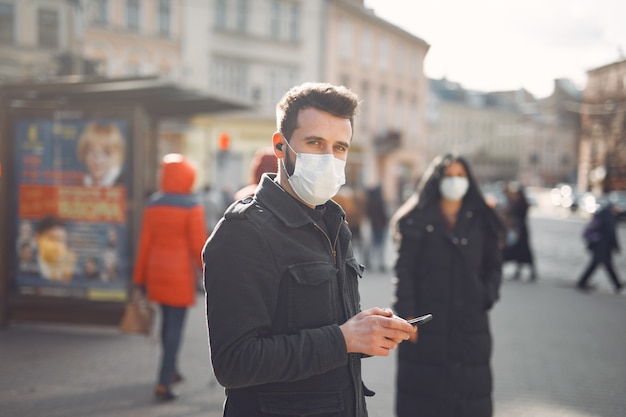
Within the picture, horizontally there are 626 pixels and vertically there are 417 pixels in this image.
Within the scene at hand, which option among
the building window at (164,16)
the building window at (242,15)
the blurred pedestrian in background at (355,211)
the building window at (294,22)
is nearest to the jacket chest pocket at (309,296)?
the blurred pedestrian in background at (355,211)

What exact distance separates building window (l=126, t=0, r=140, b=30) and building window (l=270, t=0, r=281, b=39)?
707cm

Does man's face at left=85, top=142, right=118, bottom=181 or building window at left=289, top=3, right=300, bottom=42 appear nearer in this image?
man's face at left=85, top=142, right=118, bottom=181

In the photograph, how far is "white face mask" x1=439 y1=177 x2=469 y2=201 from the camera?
460 cm

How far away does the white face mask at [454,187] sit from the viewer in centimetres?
460

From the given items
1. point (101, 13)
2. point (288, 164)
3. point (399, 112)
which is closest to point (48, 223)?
point (288, 164)

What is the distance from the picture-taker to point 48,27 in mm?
18828

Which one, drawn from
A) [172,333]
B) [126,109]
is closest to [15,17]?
[126,109]

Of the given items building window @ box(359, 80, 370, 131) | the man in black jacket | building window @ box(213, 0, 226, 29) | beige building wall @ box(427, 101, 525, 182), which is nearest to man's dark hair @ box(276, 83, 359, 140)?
the man in black jacket

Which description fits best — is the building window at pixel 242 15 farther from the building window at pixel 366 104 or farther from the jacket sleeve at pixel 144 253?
the jacket sleeve at pixel 144 253

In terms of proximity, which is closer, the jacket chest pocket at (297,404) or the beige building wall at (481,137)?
the jacket chest pocket at (297,404)

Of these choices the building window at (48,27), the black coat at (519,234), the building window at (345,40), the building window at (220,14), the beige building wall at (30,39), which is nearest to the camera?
the black coat at (519,234)

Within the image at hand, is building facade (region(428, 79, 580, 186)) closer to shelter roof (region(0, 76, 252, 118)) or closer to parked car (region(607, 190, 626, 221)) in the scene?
parked car (region(607, 190, 626, 221))

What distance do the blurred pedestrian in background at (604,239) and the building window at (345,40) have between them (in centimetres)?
2705

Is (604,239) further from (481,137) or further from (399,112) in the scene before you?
(481,137)
